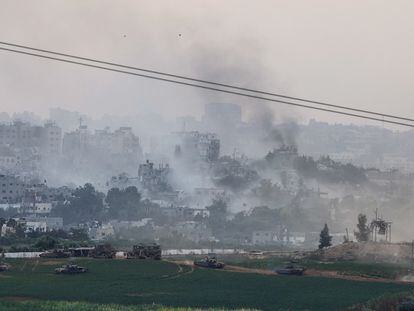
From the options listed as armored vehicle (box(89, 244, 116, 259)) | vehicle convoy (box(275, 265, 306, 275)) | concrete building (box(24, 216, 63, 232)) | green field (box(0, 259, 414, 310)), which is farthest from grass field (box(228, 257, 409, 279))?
concrete building (box(24, 216, 63, 232))

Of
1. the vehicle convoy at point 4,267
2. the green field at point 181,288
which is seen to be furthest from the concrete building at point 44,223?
the green field at point 181,288

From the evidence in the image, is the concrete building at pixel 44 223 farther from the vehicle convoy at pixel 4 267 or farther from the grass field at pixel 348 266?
the grass field at pixel 348 266

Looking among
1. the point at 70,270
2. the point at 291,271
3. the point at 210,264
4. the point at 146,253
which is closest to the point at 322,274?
the point at 291,271

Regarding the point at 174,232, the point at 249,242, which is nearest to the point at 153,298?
the point at 174,232

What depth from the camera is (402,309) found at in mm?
37219

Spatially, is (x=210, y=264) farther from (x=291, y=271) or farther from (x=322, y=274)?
(x=322, y=274)

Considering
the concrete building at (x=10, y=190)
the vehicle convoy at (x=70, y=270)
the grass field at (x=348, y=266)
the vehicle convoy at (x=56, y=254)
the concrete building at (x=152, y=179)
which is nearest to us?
the vehicle convoy at (x=70, y=270)

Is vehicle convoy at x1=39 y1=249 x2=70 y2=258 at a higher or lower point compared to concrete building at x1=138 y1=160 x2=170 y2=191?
lower

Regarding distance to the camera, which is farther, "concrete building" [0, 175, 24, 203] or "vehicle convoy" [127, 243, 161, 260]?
"concrete building" [0, 175, 24, 203]

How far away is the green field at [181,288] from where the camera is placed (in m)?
44.4

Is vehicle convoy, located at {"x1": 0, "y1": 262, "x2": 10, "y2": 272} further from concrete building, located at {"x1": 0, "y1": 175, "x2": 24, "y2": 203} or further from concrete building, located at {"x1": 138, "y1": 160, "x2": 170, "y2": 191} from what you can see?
concrete building, located at {"x1": 138, "y1": 160, "x2": 170, "y2": 191}

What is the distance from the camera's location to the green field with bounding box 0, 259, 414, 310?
146ft

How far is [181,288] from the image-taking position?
50.7 metres

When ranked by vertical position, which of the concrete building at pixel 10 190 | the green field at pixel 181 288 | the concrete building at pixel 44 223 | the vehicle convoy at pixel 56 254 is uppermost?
the concrete building at pixel 10 190
